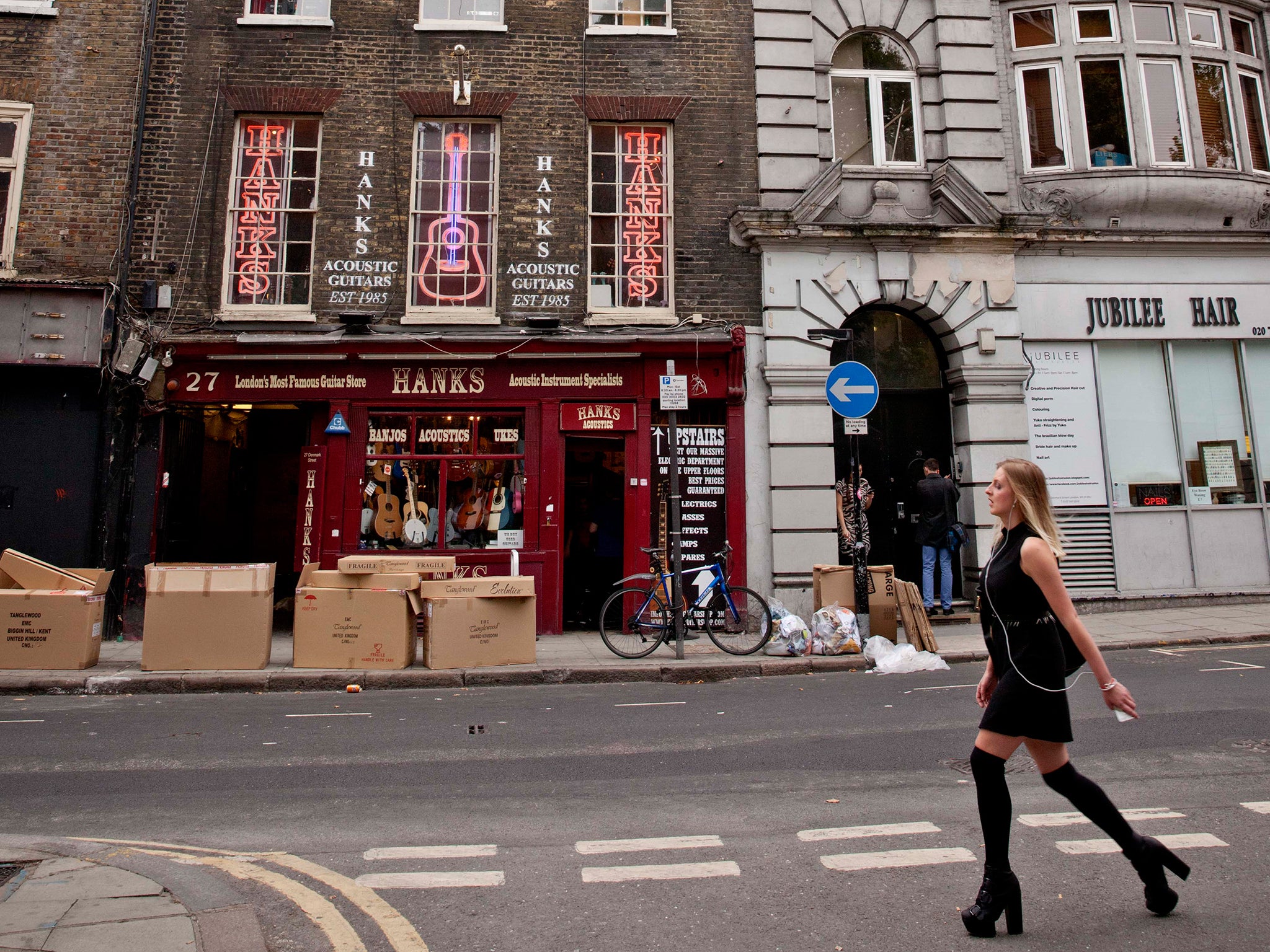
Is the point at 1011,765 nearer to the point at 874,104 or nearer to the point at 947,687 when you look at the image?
the point at 947,687

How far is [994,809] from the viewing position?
3.12m

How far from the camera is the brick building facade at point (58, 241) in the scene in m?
11.1

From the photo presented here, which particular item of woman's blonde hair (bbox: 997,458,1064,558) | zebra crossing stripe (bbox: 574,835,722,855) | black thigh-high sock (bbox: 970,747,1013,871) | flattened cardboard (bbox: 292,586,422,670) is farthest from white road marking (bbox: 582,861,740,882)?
flattened cardboard (bbox: 292,586,422,670)

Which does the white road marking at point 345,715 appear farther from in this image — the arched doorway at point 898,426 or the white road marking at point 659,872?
the arched doorway at point 898,426

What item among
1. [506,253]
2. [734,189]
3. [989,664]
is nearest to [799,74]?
[734,189]

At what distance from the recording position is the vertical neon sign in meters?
12.4

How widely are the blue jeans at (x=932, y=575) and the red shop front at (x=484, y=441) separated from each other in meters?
2.52

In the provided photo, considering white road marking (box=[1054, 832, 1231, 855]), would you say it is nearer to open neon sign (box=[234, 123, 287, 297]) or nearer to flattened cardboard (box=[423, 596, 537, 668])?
flattened cardboard (box=[423, 596, 537, 668])

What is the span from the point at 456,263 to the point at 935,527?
7786 millimetres

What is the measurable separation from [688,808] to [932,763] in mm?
1827

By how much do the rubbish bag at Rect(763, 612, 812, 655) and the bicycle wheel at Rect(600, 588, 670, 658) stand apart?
4.24 ft

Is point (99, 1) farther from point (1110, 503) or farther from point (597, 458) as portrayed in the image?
point (1110, 503)

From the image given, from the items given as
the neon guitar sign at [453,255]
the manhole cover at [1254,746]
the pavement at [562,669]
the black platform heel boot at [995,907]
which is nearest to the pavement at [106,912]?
the black platform heel boot at [995,907]

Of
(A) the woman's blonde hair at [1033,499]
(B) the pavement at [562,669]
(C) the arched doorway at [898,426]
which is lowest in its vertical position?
(B) the pavement at [562,669]
